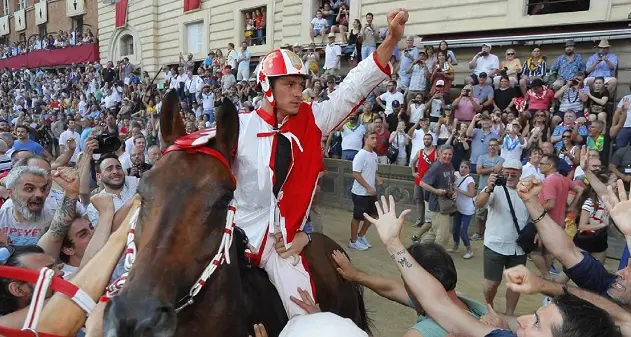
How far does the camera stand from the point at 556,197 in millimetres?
6477

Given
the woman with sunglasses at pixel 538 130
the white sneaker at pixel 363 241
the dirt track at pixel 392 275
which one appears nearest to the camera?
the dirt track at pixel 392 275

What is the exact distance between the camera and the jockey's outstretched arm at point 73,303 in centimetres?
194

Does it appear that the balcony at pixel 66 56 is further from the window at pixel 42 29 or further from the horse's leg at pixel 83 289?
the horse's leg at pixel 83 289

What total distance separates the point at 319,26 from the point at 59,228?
19.0 metres

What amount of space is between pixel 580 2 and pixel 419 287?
16387 mm

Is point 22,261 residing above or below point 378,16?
below

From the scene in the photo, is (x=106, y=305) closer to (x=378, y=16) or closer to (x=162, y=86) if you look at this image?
(x=378, y=16)

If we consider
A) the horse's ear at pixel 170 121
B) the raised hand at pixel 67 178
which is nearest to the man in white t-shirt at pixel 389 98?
the raised hand at pixel 67 178

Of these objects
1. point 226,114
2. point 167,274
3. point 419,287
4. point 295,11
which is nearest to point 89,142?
point 226,114

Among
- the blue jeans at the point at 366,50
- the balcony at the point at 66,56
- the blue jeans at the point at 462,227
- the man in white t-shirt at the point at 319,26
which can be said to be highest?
the man in white t-shirt at the point at 319,26

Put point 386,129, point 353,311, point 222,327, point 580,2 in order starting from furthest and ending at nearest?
point 580,2, point 386,129, point 353,311, point 222,327

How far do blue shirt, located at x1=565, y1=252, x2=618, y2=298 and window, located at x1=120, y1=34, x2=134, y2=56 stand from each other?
125 ft

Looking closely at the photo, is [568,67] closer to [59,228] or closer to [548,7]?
[548,7]

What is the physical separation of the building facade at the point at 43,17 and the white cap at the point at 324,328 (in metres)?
45.5
